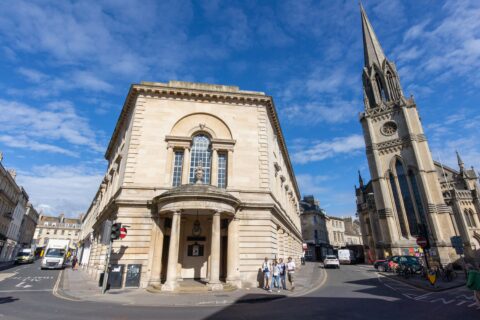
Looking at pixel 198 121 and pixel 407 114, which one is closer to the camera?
pixel 198 121

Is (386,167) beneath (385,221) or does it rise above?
above

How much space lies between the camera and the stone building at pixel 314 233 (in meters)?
64.1

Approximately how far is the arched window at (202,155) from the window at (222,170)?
0.73 metres

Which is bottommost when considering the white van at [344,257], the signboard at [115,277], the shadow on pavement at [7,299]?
the shadow on pavement at [7,299]

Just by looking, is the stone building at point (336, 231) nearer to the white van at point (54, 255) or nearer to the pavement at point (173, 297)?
the white van at point (54, 255)

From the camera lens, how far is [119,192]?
16969mm

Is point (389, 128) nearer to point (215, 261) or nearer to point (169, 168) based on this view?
point (169, 168)

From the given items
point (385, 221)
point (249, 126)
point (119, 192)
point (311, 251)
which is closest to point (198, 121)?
point (249, 126)

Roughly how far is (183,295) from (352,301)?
7.80m

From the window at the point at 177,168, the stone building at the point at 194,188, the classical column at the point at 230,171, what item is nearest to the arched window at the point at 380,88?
the stone building at the point at 194,188

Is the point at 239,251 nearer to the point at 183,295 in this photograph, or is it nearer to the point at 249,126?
the point at 183,295

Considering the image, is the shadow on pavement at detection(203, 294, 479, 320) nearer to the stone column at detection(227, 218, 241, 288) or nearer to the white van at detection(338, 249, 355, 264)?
the stone column at detection(227, 218, 241, 288)

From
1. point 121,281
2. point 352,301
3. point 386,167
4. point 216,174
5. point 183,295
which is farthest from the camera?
point 386,167

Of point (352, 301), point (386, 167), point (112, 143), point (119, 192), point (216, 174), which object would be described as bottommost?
point (352, 301)
